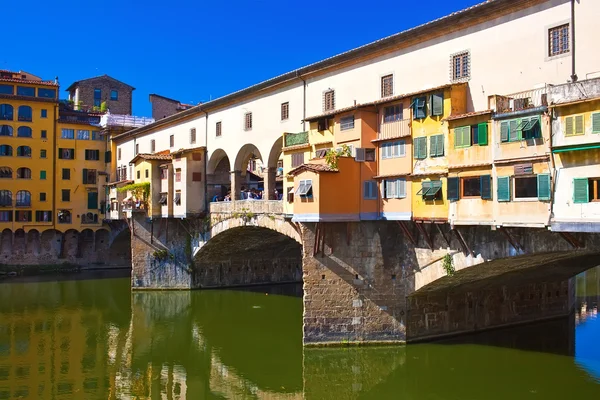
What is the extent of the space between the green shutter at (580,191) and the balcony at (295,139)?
42.7 ft

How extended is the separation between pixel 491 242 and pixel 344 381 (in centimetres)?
720

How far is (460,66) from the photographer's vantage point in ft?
66.4

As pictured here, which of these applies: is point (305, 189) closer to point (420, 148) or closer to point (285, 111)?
point (420, 148)

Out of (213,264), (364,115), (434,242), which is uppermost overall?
(364,115)

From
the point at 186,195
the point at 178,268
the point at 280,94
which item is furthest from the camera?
the point at 178,268

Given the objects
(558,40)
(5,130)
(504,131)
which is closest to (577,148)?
(504,131)

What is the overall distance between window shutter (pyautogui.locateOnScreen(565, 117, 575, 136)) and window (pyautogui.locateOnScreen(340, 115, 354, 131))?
8878mm

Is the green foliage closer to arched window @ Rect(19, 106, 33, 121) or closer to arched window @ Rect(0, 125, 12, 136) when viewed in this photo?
arched window @ Rect(19, 106, 33, 121)

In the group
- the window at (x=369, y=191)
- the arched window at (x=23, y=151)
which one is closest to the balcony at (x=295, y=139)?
the window at (x=369, y=191)

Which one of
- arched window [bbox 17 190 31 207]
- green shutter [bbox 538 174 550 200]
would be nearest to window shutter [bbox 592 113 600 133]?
green shutter [bbox 538 174 550 200]

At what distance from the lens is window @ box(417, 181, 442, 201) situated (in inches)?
781

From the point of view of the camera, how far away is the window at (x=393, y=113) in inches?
842

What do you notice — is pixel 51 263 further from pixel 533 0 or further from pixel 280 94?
pixel 533 0

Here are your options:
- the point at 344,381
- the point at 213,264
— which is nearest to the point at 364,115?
the point at 344,381
